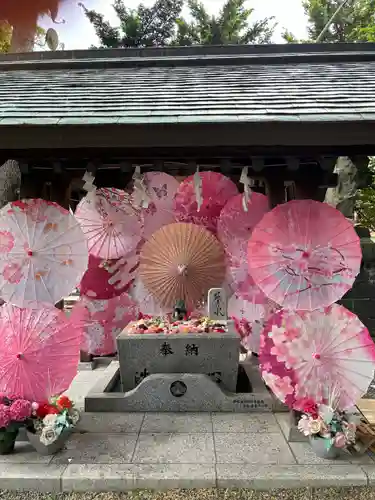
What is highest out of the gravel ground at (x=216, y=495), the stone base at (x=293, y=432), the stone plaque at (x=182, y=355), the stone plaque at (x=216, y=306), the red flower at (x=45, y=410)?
the stone plaque at (x=216, y=306)

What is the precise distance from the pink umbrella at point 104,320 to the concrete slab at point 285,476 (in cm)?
342

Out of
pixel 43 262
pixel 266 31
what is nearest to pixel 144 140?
pixel 43 262

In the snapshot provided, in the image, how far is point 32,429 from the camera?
360 cm

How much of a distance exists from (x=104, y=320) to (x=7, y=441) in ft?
9.62

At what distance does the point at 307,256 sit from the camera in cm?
388

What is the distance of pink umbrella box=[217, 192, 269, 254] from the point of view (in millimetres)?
5625

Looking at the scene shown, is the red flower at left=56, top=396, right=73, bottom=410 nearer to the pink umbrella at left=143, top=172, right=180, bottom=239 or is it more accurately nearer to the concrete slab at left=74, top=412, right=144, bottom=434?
the concrete slab at left=74, top=412, right=144, bottom=434

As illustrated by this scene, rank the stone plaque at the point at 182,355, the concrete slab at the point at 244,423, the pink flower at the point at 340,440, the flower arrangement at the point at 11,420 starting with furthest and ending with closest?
the stone plaque at the point at 182,355 < the concrete slab at the point at 244,423 < the flower arrangement at the point at 11,420 < the pink flower at the point at 340,440

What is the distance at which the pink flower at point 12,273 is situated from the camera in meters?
4.14

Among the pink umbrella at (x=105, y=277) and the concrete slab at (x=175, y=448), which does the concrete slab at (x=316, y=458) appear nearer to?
the concrete slab at (x=175, y=448)

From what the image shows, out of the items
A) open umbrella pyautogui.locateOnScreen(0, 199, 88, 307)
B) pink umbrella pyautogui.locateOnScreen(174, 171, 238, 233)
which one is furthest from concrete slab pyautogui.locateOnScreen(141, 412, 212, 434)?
pink umbrella pyautogui.locateOnScreen(174, 171, 238, 233)

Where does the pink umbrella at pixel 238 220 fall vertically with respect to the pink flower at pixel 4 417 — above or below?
above

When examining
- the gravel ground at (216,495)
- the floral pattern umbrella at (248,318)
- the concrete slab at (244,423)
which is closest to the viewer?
the gravel ground at (216,495)

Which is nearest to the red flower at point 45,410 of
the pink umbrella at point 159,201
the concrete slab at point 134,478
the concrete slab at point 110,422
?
the concrete slab at point 110,422
